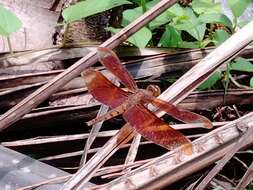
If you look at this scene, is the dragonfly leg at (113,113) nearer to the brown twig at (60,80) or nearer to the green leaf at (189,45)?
the brown twig at (60,80)

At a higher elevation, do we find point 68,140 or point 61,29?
point 61,29

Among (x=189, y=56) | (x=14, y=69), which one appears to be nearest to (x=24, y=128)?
(x=14, y=69)

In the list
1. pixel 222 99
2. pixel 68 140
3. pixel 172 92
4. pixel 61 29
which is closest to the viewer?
pixel 172 92

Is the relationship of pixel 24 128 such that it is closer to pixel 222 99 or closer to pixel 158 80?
pixel 158 80

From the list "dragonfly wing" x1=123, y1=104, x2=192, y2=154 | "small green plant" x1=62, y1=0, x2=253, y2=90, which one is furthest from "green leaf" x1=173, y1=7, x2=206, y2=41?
"dragonfly wing" x1=123, y1=104, x2=192, y2=154

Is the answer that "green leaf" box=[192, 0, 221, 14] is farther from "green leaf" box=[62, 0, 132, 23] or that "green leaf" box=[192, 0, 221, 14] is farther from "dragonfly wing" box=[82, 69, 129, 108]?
"dragonfly wing" box=[82, 69, 129, 108]

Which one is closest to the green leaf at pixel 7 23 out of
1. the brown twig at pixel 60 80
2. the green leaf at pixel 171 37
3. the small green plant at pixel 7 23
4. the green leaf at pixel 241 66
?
the small green plant at pixel 7 23

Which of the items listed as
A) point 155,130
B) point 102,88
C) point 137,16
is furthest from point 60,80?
point 137,16
